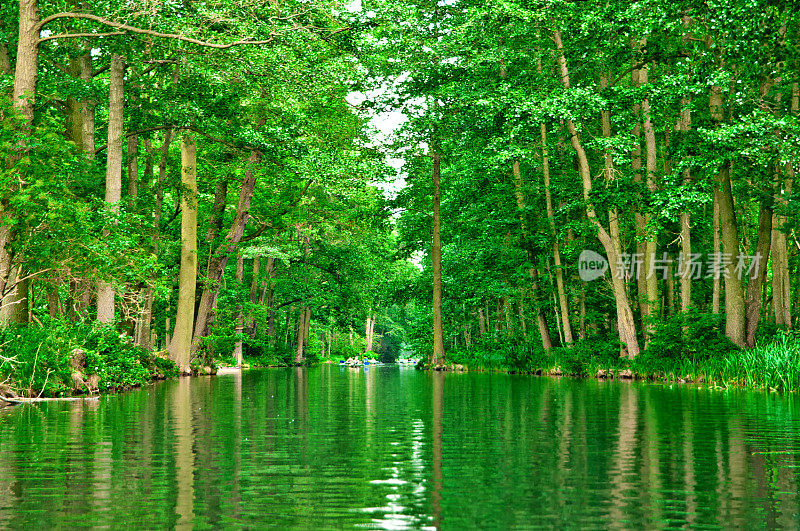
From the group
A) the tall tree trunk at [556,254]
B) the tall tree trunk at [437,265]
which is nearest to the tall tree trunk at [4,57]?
the tall tree trunk at [556,254]

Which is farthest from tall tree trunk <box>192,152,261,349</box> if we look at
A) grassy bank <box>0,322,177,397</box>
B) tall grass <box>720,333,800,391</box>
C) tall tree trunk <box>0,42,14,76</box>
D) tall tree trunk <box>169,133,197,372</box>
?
Result: tall grass <box>720,333,800,391</box>

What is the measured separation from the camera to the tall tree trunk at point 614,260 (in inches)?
1131

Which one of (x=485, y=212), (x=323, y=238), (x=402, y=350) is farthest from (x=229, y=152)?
(x=402, y=350)

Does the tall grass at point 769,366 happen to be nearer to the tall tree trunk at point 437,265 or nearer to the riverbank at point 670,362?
the riverbank at point 670,362

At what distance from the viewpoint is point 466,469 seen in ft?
24.8

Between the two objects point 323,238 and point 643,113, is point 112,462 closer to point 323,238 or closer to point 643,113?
point 643,113

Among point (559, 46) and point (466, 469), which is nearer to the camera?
point (466, 469)

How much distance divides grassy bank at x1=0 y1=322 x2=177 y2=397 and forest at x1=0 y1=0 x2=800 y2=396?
0.07 metres

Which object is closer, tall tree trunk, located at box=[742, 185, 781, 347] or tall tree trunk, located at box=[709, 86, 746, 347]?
tall tree trunk, located at box=[709, 86, 746, 347]

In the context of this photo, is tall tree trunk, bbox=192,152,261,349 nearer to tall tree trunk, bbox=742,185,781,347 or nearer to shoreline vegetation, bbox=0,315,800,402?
shoreline vegetation, bbox=0,315,800,402

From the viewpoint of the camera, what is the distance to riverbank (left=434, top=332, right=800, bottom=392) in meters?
19.6

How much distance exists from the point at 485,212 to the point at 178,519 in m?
36.2

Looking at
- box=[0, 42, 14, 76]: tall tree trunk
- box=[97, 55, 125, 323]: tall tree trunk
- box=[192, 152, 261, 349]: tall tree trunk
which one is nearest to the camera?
box=[97, 55, 125, 323]: tall tree trunk

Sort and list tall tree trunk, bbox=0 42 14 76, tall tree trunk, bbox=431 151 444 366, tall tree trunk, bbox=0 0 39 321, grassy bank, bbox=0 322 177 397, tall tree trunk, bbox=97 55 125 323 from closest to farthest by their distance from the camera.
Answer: grassy bank, bbox=0 322 177 397 → tall tree trunk, bbox=0 0 39 321 → tall tree trunk, bbox=97 55 125 323 → tall tree trunk, bbox=0 42 14 76 → tall tree trunk, bbox=431 151 444 366
